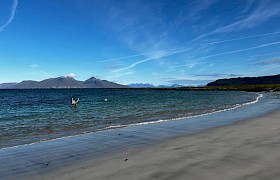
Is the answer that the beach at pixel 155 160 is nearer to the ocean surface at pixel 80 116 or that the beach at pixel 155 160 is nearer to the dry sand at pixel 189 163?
the dry sand at pixel 189 163

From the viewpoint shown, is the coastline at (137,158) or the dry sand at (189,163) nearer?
the dry sand at (189,163)

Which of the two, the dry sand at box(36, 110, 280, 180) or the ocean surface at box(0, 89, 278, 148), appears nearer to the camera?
the dry sand at box(36, 110, 280, 180)

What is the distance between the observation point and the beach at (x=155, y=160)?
7.31m

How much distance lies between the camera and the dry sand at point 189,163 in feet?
23.5

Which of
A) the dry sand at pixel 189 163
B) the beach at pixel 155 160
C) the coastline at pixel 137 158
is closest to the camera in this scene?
the dry sand at pixel 189 163

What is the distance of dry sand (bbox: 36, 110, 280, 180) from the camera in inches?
282

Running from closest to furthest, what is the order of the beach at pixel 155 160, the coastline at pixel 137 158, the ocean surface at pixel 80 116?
1. the beach at pixel 155 160
2. the coastline at pixel 137 158
3. the ocean surface at pixel 80 116

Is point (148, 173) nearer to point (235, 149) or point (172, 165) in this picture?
point (172, 165)

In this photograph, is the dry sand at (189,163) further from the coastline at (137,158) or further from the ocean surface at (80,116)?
the ocean surface at (80,116)

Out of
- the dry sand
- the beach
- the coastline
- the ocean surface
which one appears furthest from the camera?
the ocean surface

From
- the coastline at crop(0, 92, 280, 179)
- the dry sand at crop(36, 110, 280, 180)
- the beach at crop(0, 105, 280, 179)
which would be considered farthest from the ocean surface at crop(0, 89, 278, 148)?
the dry sand at crop(36, 110, 280, 180)

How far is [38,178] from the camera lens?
24.8 feet

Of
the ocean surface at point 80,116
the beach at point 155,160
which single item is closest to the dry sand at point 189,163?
the beach at point 155,160

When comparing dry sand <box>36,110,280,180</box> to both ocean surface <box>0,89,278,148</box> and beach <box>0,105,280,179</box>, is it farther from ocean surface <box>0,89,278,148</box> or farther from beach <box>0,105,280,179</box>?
ocean surface <box>0,89,278,148</box>
